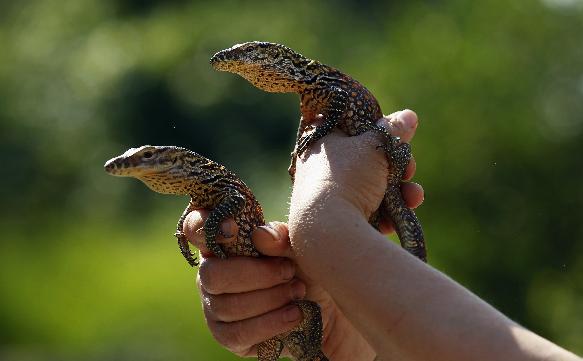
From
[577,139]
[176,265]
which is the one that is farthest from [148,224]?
[577,139]

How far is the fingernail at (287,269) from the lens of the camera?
17.0ft

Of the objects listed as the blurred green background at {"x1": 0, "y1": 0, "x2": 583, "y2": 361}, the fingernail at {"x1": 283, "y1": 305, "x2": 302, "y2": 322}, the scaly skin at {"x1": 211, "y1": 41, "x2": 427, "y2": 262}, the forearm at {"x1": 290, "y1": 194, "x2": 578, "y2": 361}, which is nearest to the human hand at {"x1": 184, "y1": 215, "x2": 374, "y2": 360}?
the fingernail at {"x1": 283, "y1": 305, "x2": 302, "y2": 322}

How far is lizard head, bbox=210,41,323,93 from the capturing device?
5504 mm

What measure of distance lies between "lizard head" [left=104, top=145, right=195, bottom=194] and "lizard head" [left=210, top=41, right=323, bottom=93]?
52cm

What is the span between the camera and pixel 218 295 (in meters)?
5.20

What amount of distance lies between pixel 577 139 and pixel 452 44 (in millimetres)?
2536

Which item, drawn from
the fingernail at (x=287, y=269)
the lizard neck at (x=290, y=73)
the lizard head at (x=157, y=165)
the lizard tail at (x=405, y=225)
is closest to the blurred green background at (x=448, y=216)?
the lizard tail at (x=405, y=225)

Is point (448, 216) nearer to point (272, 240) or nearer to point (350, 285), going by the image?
point (272, 240)

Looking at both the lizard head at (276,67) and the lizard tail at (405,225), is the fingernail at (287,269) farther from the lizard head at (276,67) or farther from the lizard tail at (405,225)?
the lizard head at (276,67)

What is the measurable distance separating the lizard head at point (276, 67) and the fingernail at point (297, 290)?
938mm

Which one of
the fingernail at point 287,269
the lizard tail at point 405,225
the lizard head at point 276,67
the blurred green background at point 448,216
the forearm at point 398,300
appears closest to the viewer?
the forearm at point 398,300

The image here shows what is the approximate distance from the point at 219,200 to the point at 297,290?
0.54 m

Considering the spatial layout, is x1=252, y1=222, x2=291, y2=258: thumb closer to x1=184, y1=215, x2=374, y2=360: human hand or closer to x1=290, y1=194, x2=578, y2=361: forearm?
x1=184, y1=215, x2=374, y2=360: human hand

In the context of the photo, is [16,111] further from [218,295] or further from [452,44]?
[218,295]
